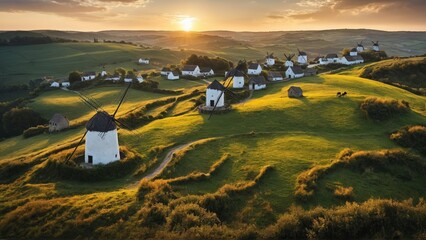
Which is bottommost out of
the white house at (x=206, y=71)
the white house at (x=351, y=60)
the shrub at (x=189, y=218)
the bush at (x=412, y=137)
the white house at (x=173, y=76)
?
the shrub at (x=189, y=218)

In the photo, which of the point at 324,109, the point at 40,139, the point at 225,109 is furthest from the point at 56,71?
the point at 324,109

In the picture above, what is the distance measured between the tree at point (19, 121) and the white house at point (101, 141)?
1936 inches

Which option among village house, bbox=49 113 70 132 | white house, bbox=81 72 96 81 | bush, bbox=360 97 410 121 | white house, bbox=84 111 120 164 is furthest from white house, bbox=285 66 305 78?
white house, bbox=81 72 96 81

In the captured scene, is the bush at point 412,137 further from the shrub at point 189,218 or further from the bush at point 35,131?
the bush at point 35,131

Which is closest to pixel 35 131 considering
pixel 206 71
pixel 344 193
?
pixel 344 193

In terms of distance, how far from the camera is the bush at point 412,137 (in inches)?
1642

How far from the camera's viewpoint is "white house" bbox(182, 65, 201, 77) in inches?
4548

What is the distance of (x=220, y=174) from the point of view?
114 feet

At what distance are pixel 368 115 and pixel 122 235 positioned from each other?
40.3 metres

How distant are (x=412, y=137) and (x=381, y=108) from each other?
8.76 metres

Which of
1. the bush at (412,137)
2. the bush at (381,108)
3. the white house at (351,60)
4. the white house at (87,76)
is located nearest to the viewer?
the bush at (412,137)

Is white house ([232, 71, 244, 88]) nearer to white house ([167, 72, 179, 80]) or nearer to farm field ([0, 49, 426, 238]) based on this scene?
farm field ([0, 49, 426, 238])

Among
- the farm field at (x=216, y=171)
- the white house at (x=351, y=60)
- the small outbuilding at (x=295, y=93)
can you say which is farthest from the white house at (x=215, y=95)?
the white house at (x=351, y=60)

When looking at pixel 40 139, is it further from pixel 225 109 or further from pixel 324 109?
pixel 324 109
